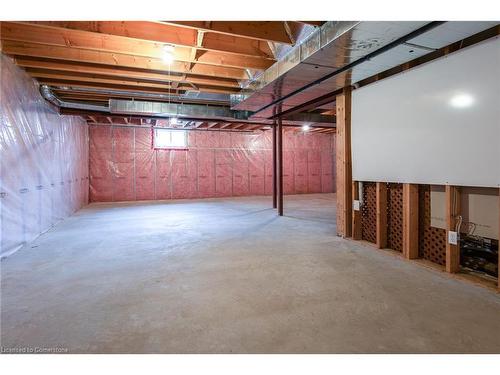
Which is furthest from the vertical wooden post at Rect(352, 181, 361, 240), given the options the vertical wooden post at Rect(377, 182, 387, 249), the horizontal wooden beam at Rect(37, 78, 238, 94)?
the horizontal wooden beam at Rect(37, 78, 238, 94)

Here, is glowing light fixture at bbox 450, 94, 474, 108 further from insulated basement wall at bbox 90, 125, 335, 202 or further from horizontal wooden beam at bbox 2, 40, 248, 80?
insulated basement wall at bbox 90, 125, 335, 202

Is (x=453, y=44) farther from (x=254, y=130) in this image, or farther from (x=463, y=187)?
(x=254, y=130)

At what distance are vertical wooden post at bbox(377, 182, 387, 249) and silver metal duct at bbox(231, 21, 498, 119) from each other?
53.2 inches

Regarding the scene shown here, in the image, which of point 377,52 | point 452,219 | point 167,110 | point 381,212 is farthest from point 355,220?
point 167,110

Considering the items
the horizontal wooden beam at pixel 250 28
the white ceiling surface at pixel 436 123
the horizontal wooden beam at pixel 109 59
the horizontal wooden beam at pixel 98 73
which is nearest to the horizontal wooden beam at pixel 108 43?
the horizontal wooden beam at pixel 109 59

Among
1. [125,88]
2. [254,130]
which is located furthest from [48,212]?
[254,130]

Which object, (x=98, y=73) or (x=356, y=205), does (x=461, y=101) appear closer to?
(x=356, y=205)

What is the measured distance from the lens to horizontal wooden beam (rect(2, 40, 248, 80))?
3203mm

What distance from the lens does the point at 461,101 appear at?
2.42 m

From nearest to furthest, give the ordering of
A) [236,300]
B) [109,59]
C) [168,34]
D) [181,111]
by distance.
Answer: [236,300] → [168,34] → [109,59] → [181,111]

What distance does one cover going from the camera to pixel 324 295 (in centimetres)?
216

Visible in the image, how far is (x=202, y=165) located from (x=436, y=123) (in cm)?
754

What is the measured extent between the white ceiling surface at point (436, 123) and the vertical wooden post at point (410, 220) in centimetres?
12

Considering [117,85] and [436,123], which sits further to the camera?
[117,85]
